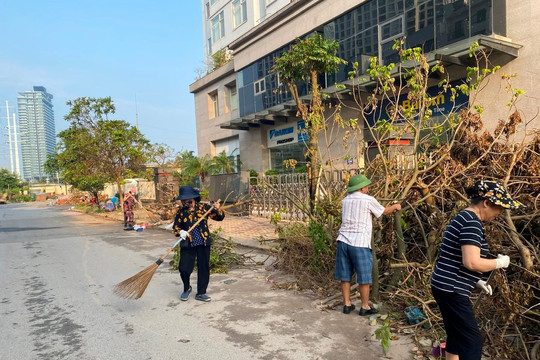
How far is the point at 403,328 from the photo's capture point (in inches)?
150

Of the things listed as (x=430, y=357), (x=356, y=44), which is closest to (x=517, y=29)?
(x=356, y=44)

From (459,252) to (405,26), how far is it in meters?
11.9

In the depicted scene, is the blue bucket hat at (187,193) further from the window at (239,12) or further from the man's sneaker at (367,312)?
the window at (239,12)

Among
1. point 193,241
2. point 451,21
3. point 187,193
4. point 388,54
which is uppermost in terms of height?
point 451,21

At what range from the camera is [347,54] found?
14734mm

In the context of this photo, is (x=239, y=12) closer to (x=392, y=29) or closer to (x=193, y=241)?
(x=392, y=29)

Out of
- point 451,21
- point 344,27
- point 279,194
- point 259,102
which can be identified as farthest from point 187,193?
point 259,102

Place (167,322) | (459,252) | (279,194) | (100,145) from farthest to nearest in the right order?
(100,145), (279,194), (167,322), (459,252)

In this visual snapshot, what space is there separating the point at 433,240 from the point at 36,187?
9266cm

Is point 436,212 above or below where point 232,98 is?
below

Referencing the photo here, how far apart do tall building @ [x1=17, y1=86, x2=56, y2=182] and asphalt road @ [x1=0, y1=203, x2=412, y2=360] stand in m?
81.3

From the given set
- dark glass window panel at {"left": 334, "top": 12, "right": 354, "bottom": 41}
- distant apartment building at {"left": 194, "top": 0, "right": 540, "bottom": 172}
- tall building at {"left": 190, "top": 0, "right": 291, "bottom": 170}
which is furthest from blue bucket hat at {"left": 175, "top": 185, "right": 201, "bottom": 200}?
tall building at {"left": 190, "top": 0, "right": 291, "bottom": 170}

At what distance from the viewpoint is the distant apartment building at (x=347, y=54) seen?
33.1ft

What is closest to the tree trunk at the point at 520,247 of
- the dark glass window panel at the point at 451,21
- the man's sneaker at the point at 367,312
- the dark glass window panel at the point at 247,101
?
the man's sneaker at the point at 367,312
